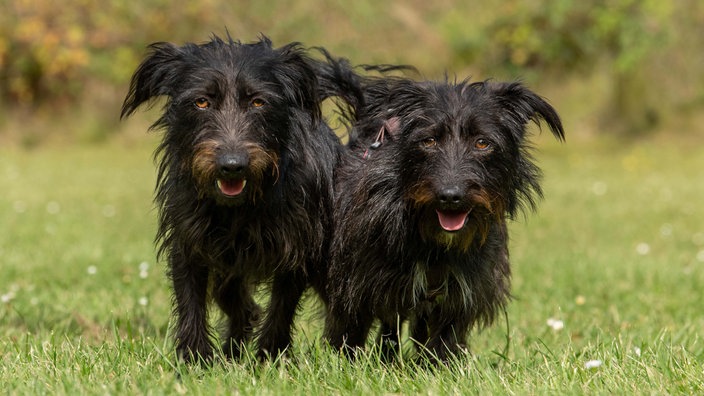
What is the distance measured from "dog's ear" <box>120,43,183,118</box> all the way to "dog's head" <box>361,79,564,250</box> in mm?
1098

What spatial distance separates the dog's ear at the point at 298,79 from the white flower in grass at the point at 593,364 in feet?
6.16

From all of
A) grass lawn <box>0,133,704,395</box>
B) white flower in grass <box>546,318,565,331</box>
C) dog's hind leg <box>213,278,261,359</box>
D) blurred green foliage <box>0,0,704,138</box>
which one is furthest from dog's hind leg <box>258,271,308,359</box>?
blurred green foliage <box>0,0,704,138</box>

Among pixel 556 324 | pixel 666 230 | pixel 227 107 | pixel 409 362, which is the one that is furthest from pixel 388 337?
pixel 666 230

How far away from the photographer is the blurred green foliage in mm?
20375

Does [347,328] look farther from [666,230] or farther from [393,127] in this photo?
[666,230]

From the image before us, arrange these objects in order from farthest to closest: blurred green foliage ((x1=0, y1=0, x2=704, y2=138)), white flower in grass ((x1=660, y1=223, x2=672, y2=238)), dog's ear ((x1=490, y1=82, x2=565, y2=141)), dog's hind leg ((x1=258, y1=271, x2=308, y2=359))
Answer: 1. blurred green foliage ((x1=0, y1=0, x2=704, y2=138))
2. white flower in grass ((x1=660, y1=223, x2=672, y2=238))
3. dog's hind leg ((x1=258, y1=271, x2=308, y2=359))
4. dog's ear ((x1=490, y1=82, x2=565, y2=141))

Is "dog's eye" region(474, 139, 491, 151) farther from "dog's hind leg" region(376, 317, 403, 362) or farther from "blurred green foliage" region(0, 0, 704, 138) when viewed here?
"blurred green foliage" region(0, 0, 704, 138)

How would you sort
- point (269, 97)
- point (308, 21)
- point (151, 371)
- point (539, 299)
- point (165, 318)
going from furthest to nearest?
point (308, 21) < point (539, 299) < point (165, 318) < point (269, 97) < point (151, 371)

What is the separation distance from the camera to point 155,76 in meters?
→ 4.64

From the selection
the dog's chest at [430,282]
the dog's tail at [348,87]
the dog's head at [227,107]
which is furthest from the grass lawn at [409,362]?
the dog's tail at [348,87]

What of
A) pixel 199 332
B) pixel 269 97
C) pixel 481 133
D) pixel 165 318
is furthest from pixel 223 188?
pixel 165 318

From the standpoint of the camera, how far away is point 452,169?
13.5 feet

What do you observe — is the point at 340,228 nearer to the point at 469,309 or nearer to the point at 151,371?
the point at 469,309

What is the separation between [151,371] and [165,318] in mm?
1950
